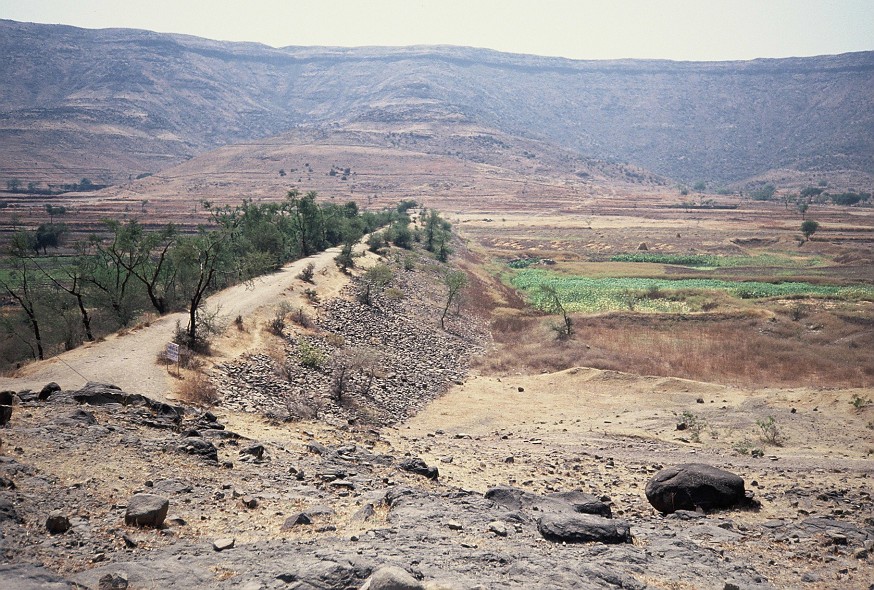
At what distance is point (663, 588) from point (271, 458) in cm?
884

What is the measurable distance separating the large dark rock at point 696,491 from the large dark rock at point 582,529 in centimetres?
254

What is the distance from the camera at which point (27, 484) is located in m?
10.4

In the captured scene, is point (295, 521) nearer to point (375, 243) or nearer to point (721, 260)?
point (375, 243)

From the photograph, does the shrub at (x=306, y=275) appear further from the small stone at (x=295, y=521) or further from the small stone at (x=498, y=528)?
the small stone at (x=498, y=528)

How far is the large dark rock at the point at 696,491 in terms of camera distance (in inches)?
542

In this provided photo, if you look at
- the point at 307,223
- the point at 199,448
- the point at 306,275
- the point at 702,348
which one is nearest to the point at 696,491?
the point at 199,448

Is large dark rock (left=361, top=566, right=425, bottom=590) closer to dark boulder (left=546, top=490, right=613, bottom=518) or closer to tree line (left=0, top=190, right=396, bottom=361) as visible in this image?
dark boulder (left=546, top=490, right=613, bottom=518)

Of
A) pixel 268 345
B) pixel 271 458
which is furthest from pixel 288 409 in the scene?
pixel 268 345

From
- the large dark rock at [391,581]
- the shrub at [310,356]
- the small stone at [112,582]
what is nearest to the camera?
the large dark rock at [391,581]

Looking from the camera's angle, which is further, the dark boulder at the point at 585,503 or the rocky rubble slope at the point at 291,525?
the dark boulder at the point at 585,503

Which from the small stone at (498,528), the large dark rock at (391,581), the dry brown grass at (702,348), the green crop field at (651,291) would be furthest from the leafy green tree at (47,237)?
the large dark rock at (391,581)

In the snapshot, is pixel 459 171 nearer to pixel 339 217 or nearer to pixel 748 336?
pixel 339 217

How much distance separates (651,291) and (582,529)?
48874 millimetres

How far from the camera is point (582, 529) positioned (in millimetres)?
11367
